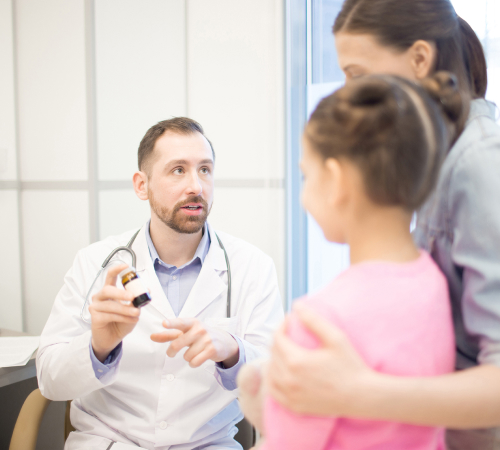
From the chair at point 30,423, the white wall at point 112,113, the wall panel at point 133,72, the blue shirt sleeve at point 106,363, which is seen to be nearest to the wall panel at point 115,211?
the white wall at point 112,113

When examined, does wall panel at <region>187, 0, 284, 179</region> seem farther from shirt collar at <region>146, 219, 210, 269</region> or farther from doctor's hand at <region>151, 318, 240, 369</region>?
doctor's hand at <region>151, 318, 240, 369</region>

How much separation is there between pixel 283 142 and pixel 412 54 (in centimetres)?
155

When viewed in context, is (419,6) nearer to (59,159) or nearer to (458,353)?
(458,353)

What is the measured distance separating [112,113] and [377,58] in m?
2.16

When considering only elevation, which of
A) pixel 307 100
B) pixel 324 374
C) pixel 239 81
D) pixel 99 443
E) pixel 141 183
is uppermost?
pixel 239 81

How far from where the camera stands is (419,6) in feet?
2.22

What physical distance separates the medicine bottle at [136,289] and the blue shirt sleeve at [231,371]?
1.15 feet

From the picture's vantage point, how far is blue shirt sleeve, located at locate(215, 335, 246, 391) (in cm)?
119

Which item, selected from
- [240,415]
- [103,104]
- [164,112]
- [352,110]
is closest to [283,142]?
[164,112]

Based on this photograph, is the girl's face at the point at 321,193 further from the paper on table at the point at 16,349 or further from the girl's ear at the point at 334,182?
the paper on table at the point at 16,349

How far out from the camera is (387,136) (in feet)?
1.72

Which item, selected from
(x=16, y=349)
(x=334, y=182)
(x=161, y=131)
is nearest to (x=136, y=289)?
(x=334, y=182)

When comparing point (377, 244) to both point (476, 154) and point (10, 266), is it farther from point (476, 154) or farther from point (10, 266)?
point (10, 266)

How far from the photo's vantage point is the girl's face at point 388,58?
0.67 meters
